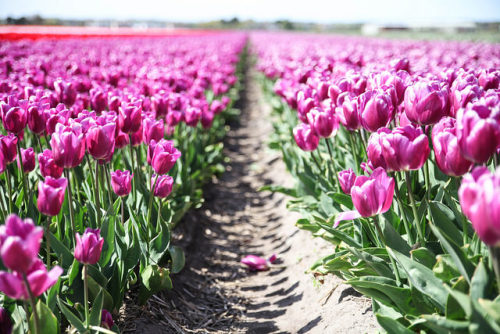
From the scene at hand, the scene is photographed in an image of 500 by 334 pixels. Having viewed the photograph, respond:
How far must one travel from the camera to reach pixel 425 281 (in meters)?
1.61

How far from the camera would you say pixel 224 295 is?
3.06m

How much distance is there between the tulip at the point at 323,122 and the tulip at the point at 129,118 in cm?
96

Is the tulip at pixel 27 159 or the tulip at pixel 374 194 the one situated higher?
the tulip at pixel 374 194

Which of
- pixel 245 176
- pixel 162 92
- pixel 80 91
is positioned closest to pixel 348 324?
pixel 162 92

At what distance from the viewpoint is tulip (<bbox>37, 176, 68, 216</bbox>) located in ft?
5.17

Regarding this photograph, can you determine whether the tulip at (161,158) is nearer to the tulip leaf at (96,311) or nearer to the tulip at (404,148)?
the tulip leaf at (96,311)

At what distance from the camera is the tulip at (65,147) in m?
1.80

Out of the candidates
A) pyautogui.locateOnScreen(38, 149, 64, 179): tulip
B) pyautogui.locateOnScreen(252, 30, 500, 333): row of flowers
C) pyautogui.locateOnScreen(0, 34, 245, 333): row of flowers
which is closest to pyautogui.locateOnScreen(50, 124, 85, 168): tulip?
pyautogui.locateOnScreen(0, 34, 245, 333): row of flowers

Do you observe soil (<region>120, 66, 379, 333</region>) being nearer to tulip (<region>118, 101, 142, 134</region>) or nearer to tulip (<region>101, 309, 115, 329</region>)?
tulip (<region>101, 309, 115, 329</region>)

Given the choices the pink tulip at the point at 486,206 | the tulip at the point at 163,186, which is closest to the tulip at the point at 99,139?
the tulip at the point at 163,186

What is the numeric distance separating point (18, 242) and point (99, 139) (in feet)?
2.63

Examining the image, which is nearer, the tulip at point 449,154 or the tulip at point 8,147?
the tulip at point 449,154

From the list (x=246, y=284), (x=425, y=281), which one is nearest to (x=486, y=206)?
(x=425, y=281)

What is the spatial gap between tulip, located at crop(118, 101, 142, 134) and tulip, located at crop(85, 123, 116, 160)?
1.46 ft
